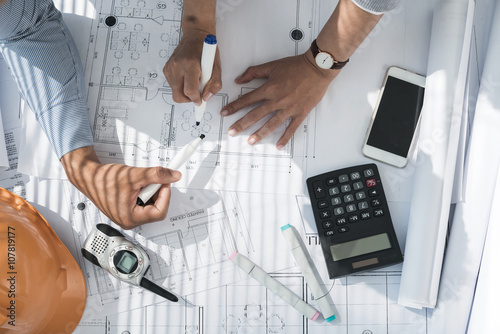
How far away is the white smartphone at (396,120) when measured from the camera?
789 millimetres

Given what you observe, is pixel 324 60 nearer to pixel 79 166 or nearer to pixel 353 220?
pixel 353 220

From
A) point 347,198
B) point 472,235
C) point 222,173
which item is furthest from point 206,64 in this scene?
point 472,235

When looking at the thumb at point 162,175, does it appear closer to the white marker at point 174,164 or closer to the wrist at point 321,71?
the white marker at point 174,164

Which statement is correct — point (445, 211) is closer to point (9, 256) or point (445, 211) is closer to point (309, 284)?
point (309, 284)

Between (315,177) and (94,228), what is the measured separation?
14.6 inches

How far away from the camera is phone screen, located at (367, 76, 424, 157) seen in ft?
2.59

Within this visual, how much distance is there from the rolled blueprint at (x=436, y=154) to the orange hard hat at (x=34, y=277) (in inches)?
20.5

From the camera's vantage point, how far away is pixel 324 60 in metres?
0.77

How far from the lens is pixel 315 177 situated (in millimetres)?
776

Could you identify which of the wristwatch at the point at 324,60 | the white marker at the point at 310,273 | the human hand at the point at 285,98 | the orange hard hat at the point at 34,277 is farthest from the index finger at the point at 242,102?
the orange hard hat at the point at 34,277

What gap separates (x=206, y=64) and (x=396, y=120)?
0.34m

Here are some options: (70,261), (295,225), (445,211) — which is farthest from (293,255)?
(70,261)

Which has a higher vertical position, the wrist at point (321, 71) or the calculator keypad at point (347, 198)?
the wrist at point (321, 71)

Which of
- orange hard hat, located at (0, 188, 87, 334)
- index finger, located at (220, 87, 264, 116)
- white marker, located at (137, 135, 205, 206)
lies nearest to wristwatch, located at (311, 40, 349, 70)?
index finger, located at (220, 87, 264, 116)
